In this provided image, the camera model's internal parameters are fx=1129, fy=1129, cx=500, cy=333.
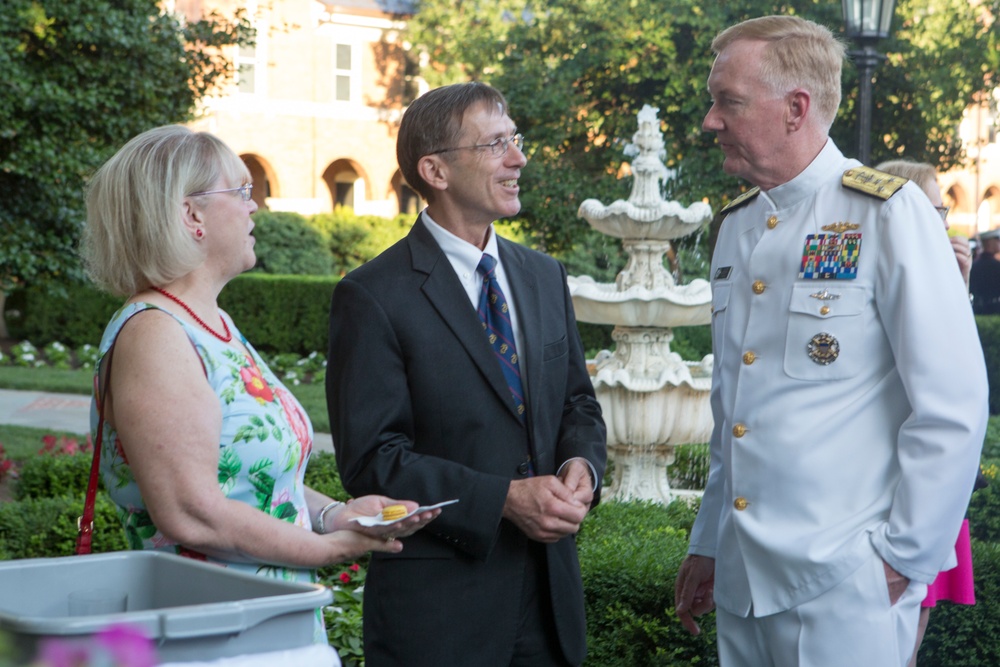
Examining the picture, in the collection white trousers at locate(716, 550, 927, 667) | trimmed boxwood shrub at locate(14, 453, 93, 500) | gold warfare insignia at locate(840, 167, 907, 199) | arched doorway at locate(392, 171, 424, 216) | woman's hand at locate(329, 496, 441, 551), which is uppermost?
gold warfare insignia at locate(840, 167, 907, 199)

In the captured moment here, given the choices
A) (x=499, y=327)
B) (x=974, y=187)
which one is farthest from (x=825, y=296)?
(x=974, y=187)

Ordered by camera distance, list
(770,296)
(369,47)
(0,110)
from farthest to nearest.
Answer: (369,47) < (0,110) < (770,296)

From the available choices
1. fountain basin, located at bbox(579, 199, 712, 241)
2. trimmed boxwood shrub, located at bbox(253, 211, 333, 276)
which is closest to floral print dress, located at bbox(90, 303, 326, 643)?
fountain basin, located at bbox(579, 199, 712, 241)

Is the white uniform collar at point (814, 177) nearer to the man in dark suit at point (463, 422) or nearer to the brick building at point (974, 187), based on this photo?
the man in dark suit at point (463, 422)

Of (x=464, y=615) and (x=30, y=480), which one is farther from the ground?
(x=464, y=615)

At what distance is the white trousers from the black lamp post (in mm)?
5761

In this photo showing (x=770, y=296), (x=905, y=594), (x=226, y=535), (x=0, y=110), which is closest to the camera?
(x=226, y=535)

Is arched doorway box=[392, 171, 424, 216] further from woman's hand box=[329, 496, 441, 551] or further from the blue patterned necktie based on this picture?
woman's hand box=[329, 496, 441, 551]

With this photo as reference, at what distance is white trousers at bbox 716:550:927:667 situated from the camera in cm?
225

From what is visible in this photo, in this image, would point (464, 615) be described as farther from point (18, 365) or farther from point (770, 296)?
point (18, 365)

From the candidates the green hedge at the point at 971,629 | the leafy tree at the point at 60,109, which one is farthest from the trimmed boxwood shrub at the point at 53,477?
the green hedge at the point at 971,629

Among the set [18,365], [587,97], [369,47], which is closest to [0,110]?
[18,365]

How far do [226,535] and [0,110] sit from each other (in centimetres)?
709

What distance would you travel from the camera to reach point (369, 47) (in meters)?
31.0
